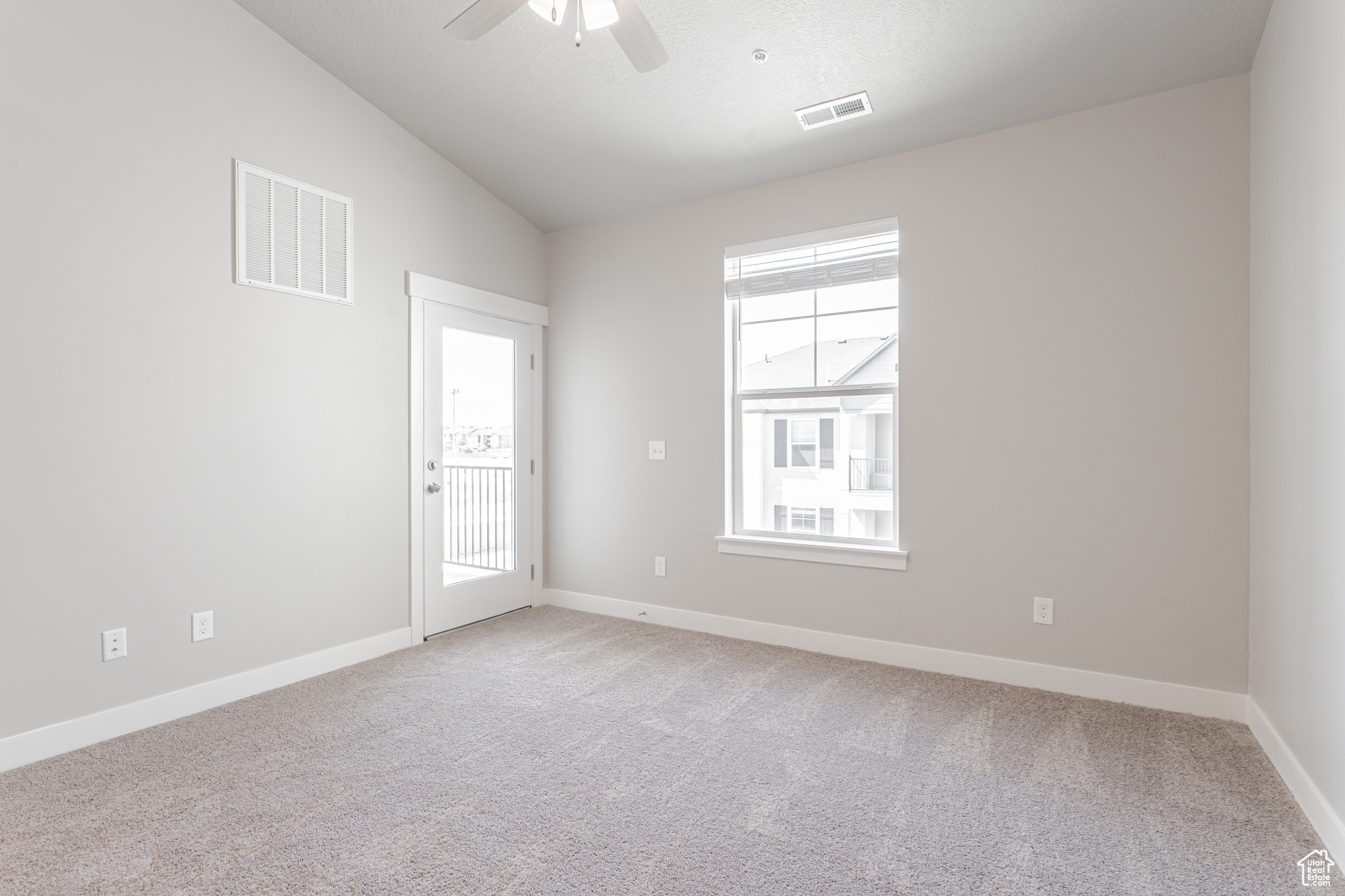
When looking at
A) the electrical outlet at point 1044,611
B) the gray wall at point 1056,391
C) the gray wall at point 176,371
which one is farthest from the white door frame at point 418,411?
the electrical outlet at point 1044,611

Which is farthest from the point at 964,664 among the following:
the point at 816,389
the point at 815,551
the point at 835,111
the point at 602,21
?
the point at 602,21

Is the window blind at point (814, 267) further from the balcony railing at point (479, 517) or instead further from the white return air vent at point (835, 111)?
the balcony railing at point (479, 517)

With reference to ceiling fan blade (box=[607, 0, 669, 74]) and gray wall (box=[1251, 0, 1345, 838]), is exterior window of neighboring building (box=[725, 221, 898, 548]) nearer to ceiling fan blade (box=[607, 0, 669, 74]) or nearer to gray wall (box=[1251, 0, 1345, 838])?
gray wall (box=[1251, 0, 1345, 838])

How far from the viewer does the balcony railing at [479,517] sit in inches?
157

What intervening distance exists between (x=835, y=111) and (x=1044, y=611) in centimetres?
251

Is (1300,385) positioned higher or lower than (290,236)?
lower

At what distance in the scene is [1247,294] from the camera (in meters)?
2.63

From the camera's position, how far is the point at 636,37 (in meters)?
2.12

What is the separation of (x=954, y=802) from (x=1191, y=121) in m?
2.84

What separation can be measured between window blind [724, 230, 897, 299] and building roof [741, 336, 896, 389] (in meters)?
0.33

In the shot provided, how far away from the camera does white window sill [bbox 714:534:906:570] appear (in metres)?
3.40

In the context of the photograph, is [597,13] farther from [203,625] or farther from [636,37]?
[203,625]

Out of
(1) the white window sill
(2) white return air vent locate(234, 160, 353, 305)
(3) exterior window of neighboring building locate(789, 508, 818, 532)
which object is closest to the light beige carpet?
(1) the white window sill

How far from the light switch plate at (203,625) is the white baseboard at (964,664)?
7.17 feet
